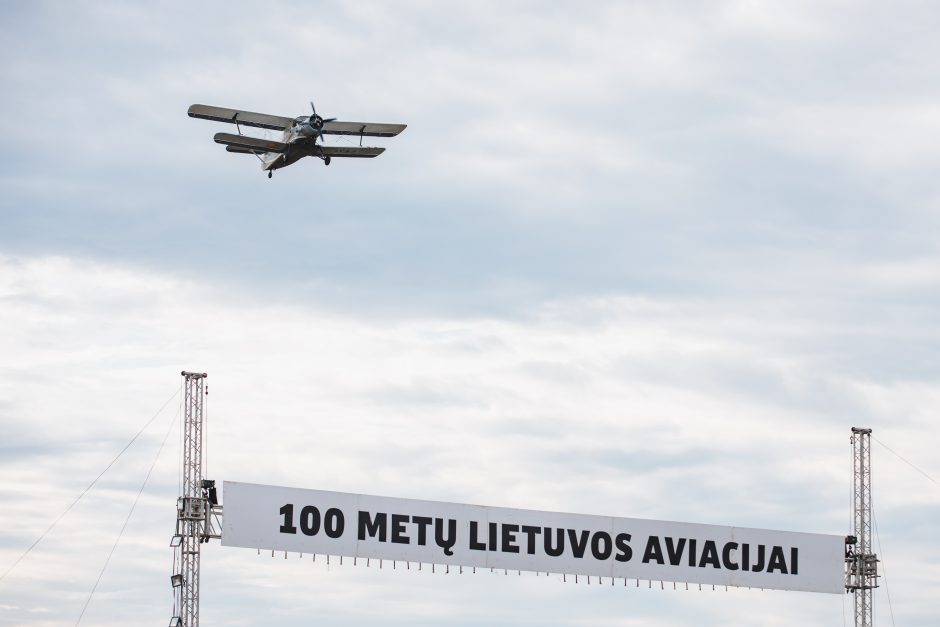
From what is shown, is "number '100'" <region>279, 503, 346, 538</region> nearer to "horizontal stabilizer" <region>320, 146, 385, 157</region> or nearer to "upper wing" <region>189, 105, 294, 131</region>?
"horizontal stabilizer" <region>320, 146, 385, 157</region>

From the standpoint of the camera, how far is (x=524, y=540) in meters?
53.0

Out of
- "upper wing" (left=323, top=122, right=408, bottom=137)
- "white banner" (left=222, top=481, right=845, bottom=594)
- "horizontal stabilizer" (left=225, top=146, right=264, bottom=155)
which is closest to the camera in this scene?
"white banner" (left=222, top=481, right=845, bottom=594)

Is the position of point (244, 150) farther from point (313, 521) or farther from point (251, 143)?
point (313, 521)

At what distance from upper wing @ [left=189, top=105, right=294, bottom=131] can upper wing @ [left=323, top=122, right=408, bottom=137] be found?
2.00 meters

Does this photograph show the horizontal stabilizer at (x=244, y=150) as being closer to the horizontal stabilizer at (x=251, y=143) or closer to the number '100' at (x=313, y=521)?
the horizontal stabilizer at (x=251, y=143)

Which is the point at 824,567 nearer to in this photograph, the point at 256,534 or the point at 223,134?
the point at 256,534

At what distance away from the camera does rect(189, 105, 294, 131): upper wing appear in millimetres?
55469

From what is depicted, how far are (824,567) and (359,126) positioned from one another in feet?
82.3

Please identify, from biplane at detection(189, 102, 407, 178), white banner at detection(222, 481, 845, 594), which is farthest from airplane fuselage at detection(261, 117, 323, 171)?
white banner at detection(222, 481, 845, 594)

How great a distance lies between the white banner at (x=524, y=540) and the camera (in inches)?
1960

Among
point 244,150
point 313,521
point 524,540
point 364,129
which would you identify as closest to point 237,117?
point 244,150

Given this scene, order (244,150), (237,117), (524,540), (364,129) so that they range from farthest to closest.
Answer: (364,129), (237,117), (244,150), (524,540)

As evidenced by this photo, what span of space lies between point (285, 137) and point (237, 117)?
8.99ft

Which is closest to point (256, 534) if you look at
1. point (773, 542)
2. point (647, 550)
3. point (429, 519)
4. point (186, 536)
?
point (186, 536)
